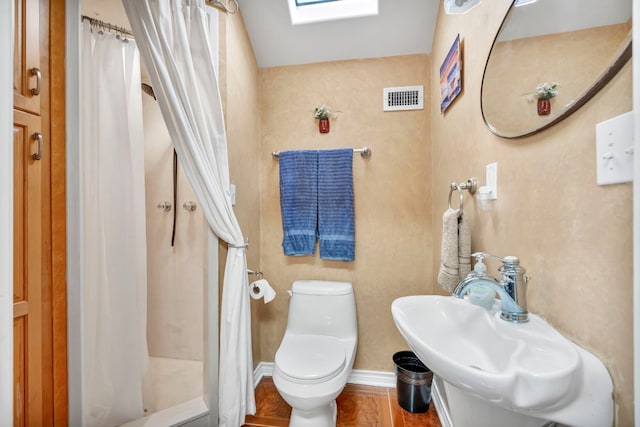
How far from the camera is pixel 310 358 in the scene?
1337mm

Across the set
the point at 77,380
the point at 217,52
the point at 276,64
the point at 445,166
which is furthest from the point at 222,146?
the point at 445,166

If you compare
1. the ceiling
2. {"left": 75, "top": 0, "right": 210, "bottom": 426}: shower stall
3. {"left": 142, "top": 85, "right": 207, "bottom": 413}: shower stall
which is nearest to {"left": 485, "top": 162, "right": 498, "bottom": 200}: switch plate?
the ceiling

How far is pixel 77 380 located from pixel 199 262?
3.08 feet

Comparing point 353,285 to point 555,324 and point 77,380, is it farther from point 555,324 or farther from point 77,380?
point 77,380

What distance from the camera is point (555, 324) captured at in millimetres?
706

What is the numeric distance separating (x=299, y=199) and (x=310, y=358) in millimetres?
963

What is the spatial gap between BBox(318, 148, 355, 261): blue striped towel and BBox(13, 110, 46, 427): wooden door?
132cm

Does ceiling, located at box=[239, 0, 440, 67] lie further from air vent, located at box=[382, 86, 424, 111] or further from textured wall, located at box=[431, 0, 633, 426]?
textured wall, located at box=[431, 0, 633, 426]

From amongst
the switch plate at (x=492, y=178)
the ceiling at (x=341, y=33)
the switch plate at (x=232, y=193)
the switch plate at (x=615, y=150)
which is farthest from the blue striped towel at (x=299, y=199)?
the switch plate at (x=615, y=150)

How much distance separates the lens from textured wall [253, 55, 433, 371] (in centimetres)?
177

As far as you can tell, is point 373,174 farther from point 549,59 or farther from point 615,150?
point 615,150

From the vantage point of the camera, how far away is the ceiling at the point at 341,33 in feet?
5.24

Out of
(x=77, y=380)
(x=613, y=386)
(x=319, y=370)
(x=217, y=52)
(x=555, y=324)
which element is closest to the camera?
(x=613, y=386)

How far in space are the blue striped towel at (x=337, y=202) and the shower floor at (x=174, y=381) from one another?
1.15 metres
